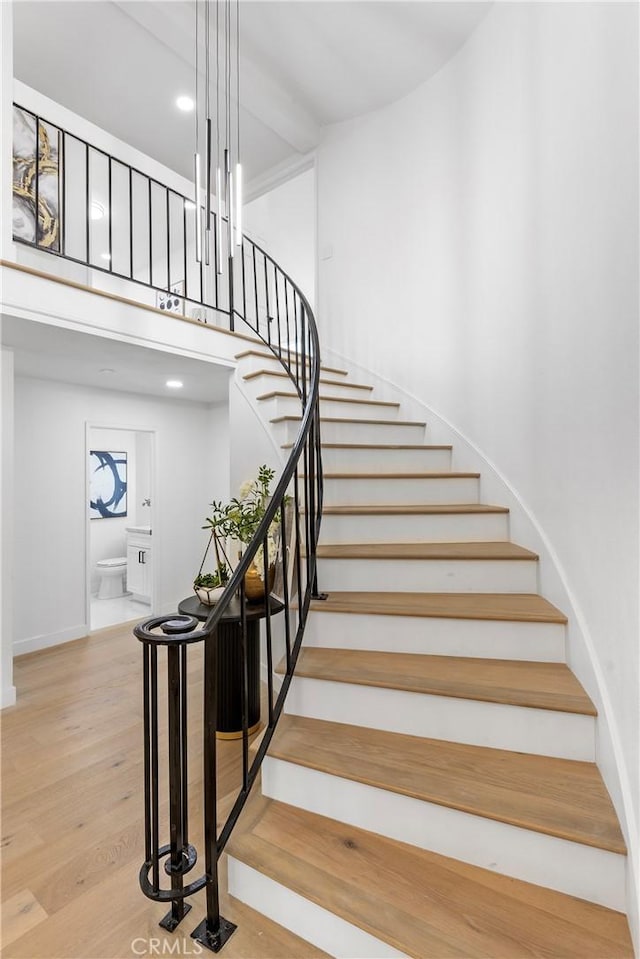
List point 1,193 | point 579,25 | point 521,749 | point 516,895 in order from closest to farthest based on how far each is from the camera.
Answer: point 516,895
point 521,749
point 579,25
point 1,193

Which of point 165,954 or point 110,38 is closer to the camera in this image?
point 165,954

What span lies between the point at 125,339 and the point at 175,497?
2.49m

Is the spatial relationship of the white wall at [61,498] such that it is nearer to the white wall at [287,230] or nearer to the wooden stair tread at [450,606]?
the white wall at [287,230]

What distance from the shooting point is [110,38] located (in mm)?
3361

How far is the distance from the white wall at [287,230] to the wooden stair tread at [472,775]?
18.1 feet

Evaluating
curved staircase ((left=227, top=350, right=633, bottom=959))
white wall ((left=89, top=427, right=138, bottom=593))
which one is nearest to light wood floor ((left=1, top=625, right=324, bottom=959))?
curved staircase ((left=227, top=350, right=633, bottom=959))

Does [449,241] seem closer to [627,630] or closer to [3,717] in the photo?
[627,630]

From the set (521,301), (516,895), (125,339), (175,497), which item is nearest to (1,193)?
(125,339)

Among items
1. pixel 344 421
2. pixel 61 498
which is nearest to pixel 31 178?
pixel 61 498

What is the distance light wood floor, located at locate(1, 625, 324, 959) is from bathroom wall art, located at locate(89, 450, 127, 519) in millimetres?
3074

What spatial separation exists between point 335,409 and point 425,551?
1512 millimetres

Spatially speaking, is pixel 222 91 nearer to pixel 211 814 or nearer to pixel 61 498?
pixel 61 498

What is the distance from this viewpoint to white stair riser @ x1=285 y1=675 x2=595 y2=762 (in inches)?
57.8

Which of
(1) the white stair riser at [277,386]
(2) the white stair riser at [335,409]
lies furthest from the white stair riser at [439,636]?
(1) the white stair riser at [277,386]
